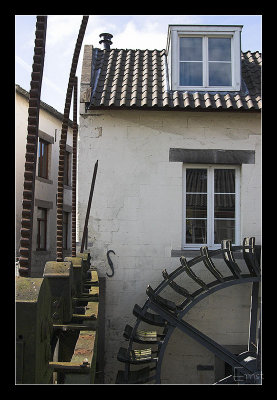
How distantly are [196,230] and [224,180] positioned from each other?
1047mm

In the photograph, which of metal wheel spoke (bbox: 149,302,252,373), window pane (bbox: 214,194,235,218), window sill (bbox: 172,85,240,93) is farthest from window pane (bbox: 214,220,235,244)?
window sill (bbox: 172,85,240,93)

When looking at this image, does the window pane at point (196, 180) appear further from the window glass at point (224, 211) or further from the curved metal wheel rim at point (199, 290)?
the curved metal wheel rim at point (199, 290)

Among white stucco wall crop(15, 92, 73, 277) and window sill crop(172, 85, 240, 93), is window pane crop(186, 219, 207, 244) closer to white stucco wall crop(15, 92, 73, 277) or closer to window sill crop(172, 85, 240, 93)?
window sill crop(172, 85, 240, 93)

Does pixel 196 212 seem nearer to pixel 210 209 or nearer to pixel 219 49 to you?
pixel 210 209

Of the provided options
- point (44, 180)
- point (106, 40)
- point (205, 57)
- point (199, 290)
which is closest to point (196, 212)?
point (199, 290)

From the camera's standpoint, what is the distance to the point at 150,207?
8.46 meters

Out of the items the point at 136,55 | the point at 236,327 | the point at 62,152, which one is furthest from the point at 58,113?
the point at 62,152

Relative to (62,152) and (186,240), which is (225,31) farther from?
(62,152)

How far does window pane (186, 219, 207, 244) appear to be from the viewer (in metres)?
8.60

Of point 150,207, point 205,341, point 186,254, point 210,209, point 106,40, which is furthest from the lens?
point 106,40

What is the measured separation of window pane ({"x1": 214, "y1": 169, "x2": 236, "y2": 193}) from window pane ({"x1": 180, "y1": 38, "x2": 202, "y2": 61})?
7.39ft

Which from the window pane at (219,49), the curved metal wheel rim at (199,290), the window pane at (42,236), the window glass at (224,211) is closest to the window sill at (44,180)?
the window pane at (42,236)
